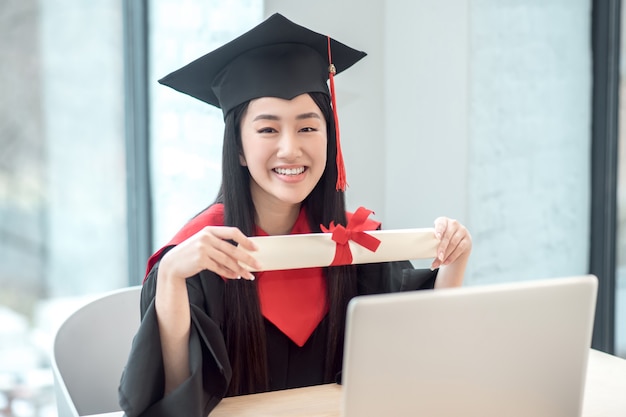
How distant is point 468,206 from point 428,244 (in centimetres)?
100

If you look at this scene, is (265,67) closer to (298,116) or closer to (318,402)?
(298,116)

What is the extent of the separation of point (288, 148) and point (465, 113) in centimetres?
100

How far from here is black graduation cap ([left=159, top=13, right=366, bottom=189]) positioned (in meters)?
1.39

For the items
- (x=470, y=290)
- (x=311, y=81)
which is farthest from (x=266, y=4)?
(x=470, y=290)

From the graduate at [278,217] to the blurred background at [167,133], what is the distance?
631 mm

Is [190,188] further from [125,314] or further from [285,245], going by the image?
[285,245]

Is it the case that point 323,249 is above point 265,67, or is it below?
below

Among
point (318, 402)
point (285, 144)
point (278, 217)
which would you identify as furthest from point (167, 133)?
point (318, 402)

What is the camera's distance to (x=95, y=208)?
2.30 metres

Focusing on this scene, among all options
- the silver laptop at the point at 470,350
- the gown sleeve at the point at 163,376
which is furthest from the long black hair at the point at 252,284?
the silver laptop at the point at 470,350

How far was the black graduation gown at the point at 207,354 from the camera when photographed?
112 cm

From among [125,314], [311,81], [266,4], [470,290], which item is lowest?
[125,314]

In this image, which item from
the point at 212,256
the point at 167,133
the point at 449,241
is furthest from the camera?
the point at 167,133

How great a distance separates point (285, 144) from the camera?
1387 millimetres
